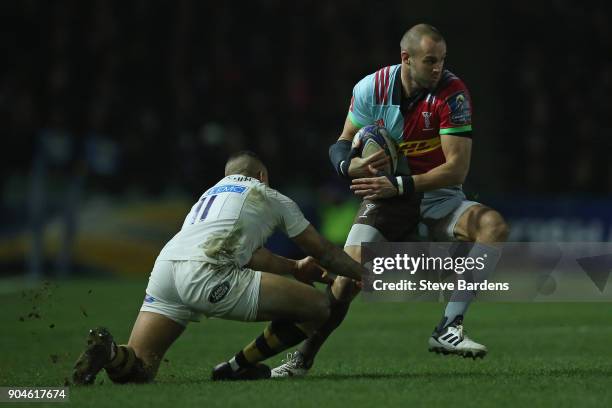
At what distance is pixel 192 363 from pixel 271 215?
1.75 metres

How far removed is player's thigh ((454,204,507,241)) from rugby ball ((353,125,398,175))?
1.83 ft

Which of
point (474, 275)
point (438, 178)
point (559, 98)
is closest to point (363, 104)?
point (438, 178)

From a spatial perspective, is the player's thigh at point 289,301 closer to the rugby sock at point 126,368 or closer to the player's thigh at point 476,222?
the rugby sock at point 126,368

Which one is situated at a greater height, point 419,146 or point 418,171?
point 419,146

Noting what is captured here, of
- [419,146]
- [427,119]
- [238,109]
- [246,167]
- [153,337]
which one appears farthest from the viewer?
[238,109]

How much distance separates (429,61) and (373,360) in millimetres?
2231

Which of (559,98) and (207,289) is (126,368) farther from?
(559,98)

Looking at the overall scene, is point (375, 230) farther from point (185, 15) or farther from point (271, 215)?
point (185, 15)

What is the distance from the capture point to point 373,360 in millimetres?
8477

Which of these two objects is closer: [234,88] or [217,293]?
[217,293]

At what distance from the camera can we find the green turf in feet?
20.4

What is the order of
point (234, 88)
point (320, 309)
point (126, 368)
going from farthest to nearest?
point (234, 88), point (320, 309), point (126, 368)

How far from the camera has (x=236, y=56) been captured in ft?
70.4

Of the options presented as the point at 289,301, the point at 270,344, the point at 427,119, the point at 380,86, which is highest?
the point at 380,86
